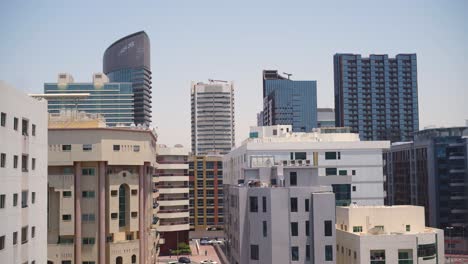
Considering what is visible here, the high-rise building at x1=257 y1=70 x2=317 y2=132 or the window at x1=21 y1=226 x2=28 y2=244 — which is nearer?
Result: the window at x1=21 y1=226 x2=28 y2=244

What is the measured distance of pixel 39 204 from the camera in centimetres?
3222

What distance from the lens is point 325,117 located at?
193 meters

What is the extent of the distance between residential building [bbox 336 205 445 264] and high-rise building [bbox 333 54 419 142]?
329 ft

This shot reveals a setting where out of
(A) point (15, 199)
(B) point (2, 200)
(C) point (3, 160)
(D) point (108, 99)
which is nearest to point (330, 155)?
(A) point (15, 199)

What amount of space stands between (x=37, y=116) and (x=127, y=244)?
21.8 metres

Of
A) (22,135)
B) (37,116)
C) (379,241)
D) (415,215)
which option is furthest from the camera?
(415,215)

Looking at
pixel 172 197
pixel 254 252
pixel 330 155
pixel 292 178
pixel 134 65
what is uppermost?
pixel 134 65

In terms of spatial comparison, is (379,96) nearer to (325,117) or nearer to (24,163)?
(325,117)

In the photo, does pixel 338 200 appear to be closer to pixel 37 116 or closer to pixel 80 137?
pixel 80 137

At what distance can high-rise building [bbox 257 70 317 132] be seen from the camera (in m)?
185

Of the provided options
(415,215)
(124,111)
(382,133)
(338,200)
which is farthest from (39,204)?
(124,111)

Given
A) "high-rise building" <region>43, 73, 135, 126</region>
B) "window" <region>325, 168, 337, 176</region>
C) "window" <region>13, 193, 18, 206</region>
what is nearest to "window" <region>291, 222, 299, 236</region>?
"window" <region>325, 168, 337, 176</region>

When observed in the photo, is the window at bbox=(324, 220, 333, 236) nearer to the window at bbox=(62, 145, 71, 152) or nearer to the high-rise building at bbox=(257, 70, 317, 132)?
the window at bbox=(62, 145, 71, 152)

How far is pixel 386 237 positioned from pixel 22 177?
1077 inches
